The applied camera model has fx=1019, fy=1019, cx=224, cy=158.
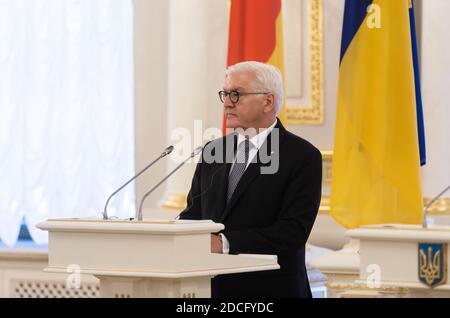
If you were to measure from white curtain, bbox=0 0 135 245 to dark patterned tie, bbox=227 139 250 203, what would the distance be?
13.1 ft

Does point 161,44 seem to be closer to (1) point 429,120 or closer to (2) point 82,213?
(2) point 82,213

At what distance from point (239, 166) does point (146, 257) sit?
2.54 ft

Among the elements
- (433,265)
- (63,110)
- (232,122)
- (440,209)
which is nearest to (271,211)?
(232,122)

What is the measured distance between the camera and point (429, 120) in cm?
650

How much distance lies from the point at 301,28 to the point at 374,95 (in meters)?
1.30

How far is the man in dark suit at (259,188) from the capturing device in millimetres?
3768

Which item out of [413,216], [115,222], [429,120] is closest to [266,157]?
[115,222]

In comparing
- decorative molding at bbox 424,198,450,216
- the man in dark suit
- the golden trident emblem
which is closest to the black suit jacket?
the man in dark suit

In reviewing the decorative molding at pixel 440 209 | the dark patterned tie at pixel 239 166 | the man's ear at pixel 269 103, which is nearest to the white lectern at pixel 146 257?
the dark patterned tie at pixel 239 166

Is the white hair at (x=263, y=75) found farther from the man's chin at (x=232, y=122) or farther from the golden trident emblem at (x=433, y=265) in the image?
the golden trident emblem at (x=433, y=265)

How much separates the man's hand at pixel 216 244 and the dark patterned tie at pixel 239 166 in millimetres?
325

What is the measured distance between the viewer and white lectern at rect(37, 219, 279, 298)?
3.32m

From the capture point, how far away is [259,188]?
152 inches

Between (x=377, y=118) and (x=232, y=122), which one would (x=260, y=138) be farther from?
(x=377, y=118)
